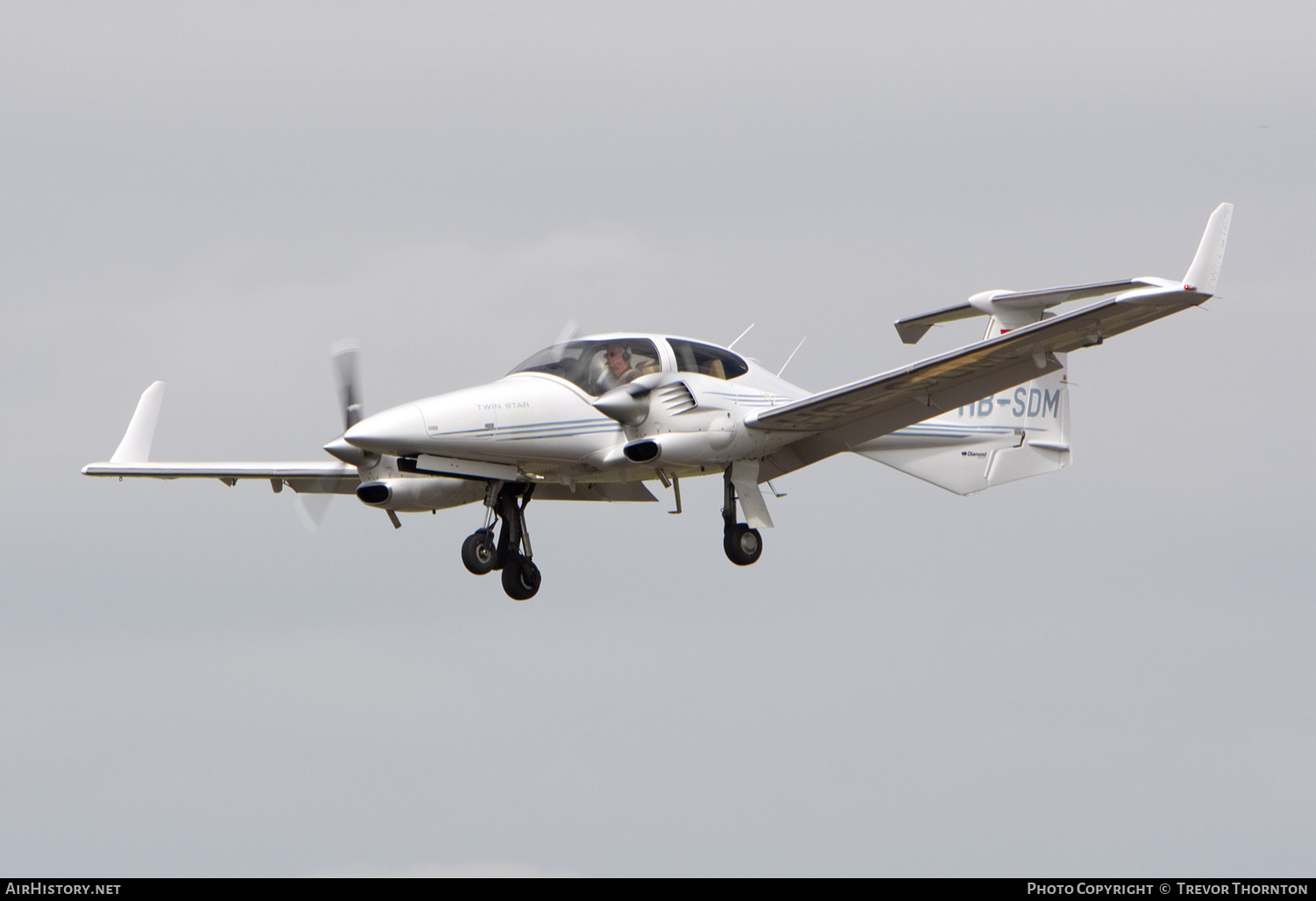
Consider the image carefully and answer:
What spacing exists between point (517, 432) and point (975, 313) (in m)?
6.55

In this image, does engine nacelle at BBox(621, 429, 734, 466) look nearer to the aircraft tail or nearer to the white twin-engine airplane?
the white twin-engine airplane

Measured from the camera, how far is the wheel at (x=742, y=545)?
2394 cm

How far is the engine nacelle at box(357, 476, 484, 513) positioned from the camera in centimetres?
2408

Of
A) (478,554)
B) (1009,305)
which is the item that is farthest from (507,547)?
(1009,305)

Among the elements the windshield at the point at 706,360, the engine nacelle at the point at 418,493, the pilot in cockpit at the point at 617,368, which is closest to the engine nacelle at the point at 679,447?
the pilot in cockpit at the point at 617,368

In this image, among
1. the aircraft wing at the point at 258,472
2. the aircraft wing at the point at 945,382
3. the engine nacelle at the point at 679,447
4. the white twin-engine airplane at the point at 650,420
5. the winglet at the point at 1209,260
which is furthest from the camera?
the aircraft wing at the point at 258,472

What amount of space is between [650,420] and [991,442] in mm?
6264

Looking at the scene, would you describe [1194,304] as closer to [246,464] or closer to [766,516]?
[766,516]

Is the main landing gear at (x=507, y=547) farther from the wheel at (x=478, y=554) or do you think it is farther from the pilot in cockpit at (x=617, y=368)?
the pilot in cockpit at (x=617, y=368)

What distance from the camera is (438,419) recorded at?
2241 cm

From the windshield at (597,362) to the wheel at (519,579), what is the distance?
249 centimetres

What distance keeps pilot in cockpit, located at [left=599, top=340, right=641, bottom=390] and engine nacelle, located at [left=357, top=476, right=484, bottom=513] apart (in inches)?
93.6

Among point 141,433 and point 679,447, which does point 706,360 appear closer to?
point 679,447

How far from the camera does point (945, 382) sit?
75.6ft
